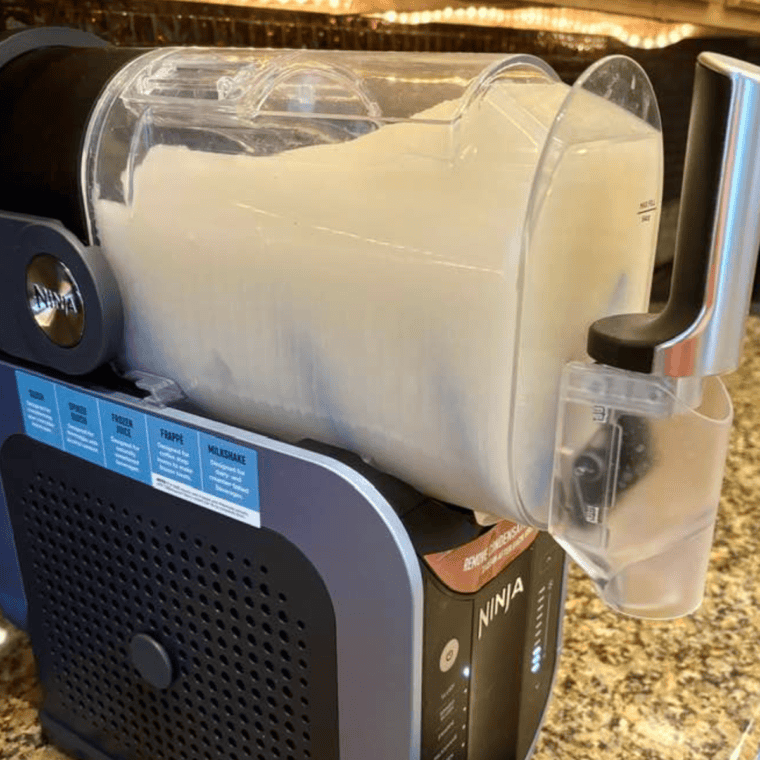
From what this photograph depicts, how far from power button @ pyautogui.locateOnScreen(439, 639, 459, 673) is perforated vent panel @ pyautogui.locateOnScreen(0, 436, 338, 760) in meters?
0.06

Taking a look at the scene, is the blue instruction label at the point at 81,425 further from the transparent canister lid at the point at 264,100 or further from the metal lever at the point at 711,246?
the metal lever at the point at 711,246

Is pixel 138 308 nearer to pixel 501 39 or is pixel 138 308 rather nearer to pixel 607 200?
pixel 607 200

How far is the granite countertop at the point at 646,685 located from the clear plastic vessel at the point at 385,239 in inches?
12.8

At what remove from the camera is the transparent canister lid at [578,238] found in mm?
394

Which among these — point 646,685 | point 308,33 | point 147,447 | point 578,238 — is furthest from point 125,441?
point 308,33

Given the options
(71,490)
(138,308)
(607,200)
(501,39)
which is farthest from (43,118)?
(501,39)

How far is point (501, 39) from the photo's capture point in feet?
4.50

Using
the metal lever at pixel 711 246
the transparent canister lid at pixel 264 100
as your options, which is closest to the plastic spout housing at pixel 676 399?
the metal lever at pixel 711 246

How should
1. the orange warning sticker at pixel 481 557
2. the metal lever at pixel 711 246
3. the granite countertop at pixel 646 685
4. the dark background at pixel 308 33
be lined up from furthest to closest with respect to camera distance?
the dark background at pixel 308 33
the granite countertop at pixel 646 685
the orange warning sticker at pixel 481 557
the metal lever at pixel 711 246

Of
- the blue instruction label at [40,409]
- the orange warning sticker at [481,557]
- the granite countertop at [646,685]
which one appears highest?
the blue instruction label at [40,409]

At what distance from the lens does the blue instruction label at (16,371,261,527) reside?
482 millimetres

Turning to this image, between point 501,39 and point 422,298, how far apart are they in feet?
3.55

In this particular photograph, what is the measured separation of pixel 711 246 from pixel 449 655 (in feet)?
0.88

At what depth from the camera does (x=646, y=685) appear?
0.76 meters
